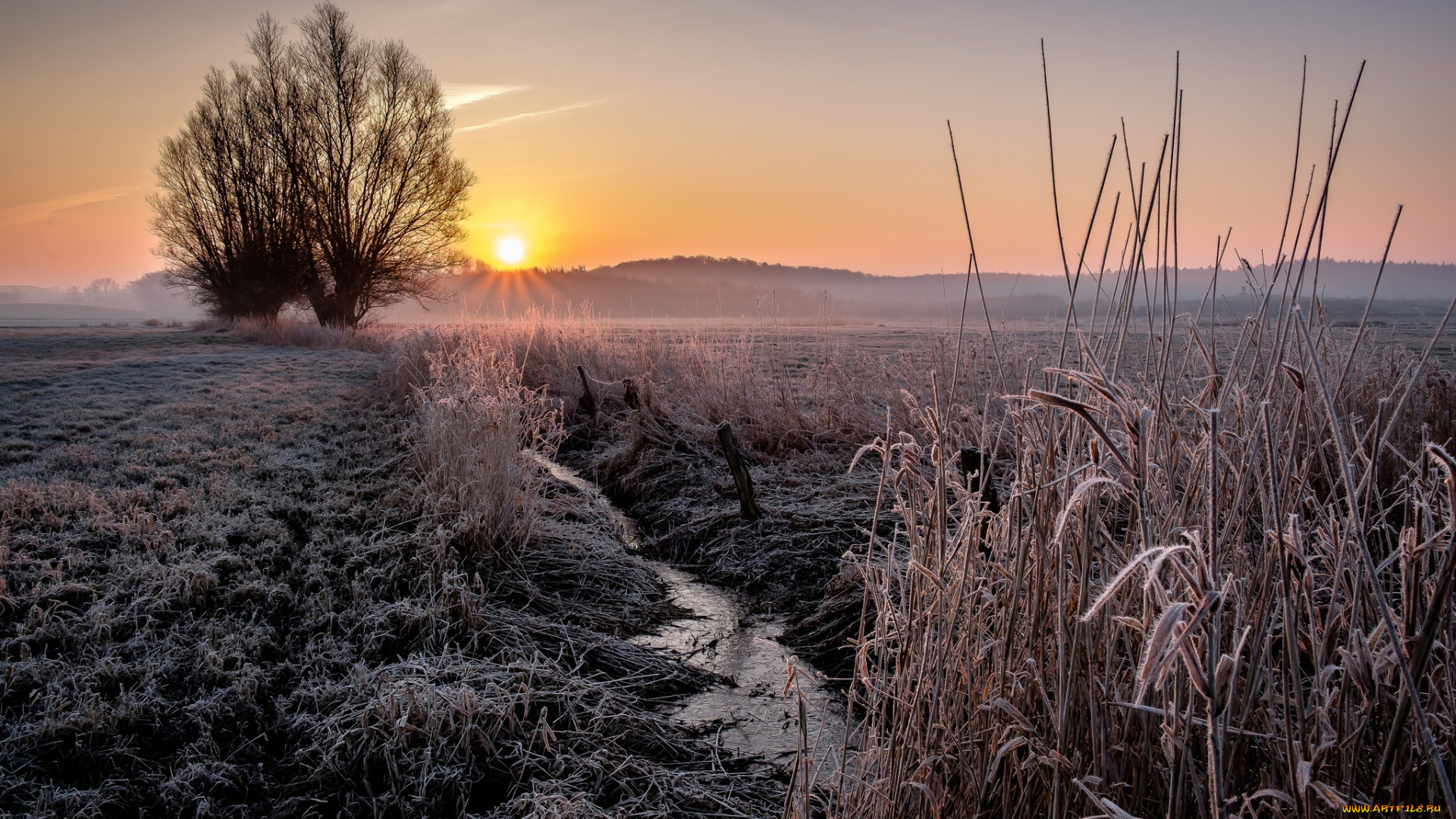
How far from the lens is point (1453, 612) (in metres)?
1.18

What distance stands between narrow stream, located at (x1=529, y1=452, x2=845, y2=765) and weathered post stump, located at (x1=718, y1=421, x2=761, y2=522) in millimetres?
642

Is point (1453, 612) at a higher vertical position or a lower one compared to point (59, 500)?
higher

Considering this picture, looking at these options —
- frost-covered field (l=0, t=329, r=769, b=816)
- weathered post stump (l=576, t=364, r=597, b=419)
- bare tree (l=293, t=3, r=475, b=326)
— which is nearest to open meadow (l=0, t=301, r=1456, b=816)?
frost-covered field (l=0, t=329, r=769, b=816)

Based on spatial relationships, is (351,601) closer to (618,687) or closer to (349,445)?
(618,687)

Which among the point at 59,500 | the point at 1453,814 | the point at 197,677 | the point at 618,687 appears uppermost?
the point at 1453,814

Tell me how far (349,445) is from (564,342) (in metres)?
4.03

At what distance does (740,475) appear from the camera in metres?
5.04

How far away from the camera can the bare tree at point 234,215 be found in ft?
72.5

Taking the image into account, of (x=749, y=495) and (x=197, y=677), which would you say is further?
(x=749, y=495)

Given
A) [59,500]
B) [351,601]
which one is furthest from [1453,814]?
[59,500]

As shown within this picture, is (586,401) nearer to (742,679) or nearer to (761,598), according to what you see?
(761,598)

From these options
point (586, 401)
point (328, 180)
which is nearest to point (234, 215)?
point (328, 180)

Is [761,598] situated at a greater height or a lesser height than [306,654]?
lesser

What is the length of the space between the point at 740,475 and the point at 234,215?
2577 cm
